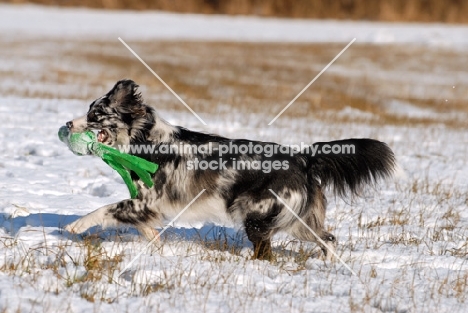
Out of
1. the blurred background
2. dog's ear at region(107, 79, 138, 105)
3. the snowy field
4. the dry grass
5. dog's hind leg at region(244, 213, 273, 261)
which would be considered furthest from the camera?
the blurred background

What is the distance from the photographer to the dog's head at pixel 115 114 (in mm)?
5699

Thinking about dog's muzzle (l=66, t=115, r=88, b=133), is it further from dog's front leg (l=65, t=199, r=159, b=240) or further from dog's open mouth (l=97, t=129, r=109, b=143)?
dog's front leg (l=65, t=199, r=159, b=240)

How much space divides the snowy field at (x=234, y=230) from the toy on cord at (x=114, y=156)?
0.60 metres

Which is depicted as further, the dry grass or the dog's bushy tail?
the dry grass

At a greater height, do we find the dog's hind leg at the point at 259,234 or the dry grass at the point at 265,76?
the dry grass at the point at 265,76

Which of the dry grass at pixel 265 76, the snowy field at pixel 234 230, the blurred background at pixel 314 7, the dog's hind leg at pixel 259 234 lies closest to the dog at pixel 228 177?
the dog's hind leg at pixel 259 234

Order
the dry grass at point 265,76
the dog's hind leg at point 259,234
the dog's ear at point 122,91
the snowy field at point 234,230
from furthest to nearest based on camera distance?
the dry grass at point 265,76 → the dog's ear at point 122,91 → the dog's hind leg at point 259,234 → the snowy field at point 234,230

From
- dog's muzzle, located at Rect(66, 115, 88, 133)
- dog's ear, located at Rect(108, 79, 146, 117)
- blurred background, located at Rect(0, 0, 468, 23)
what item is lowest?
dog's muzzle, located at Rect(66, 115, 88, 133)

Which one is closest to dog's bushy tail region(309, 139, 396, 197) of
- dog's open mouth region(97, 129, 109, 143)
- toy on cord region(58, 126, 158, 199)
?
toy on cord region(58, 126, 158, 199)

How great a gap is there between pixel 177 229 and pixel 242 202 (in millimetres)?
1095

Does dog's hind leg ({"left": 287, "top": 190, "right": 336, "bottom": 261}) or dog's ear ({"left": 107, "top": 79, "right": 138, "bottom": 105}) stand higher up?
dog's ear ({"left": 107, "top": 79, "right": 138, "bottom": 105})

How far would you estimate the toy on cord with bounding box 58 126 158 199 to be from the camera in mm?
5598

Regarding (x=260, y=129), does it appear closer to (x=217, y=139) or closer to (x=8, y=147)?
(x=8, y=147)

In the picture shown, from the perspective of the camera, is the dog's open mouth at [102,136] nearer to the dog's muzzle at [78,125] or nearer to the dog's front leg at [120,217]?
the dog's muzzle at [78,125]
